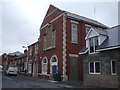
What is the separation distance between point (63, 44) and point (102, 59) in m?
8.26

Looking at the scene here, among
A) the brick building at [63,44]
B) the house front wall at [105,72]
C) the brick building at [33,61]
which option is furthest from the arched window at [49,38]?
the house front wall at [105,72]

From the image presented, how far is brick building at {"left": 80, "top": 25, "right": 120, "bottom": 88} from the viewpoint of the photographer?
14.4 m

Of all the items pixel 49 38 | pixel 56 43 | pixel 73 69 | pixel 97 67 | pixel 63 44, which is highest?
pixel 49 38

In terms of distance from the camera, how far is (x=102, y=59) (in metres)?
15.7

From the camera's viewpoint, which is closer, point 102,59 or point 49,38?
point 102,59

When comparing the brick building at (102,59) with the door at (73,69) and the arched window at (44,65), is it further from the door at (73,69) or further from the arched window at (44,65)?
the arched window at (44,65)

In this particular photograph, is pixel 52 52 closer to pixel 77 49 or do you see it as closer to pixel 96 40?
pixel 77 49

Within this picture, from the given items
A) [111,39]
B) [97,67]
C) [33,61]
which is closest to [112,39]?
[111,39]

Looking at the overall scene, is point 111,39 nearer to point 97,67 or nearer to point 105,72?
point 97,67

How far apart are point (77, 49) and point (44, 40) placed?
784cm

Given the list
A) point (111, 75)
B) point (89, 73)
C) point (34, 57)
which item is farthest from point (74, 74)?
point (34, 57)

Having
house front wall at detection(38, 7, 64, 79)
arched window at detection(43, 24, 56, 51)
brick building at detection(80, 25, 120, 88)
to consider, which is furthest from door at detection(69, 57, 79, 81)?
brick building at detection(80, 25, 120, 88)

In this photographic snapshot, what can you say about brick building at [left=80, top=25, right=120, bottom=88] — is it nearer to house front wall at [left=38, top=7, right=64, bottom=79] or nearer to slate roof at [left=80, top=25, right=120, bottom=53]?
slate roof at [left=80, top=25, right=120, bottom=53]

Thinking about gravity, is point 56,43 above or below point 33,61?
above
